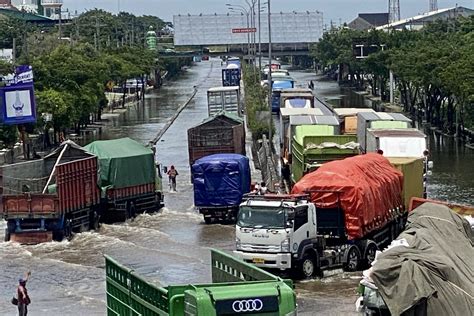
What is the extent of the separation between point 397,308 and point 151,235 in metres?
19.4

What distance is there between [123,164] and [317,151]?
6.38m

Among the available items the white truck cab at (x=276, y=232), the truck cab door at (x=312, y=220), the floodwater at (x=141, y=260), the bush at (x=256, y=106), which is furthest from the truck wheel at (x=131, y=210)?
the bush at (x=256, y=106)

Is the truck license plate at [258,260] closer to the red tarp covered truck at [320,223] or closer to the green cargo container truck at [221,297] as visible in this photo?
the red tarp covered truck at [320,223]

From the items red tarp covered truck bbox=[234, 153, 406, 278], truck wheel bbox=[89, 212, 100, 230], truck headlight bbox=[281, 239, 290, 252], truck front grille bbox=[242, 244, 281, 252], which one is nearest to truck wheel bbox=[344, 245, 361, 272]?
red tarp covered truck bbox=[234, 153, 406, 278]

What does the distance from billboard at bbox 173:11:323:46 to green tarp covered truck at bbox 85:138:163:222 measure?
118436 millimetres

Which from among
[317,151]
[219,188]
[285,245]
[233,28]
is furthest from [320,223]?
[233,28]

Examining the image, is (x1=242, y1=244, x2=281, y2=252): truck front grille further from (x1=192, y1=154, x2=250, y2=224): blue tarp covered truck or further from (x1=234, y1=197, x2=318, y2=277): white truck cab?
(x1=192, y1=154, x2=250, y2=224): blue tarp covered truck

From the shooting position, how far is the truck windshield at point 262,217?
2519 centimetres

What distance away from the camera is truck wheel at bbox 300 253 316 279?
2580cm

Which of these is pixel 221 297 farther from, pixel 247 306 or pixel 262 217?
pixel 262 217

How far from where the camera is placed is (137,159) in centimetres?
3709

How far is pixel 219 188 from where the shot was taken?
3566 cm

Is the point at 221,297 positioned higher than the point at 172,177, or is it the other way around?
the point at 221,297

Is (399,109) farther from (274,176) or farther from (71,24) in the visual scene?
(71,24)
